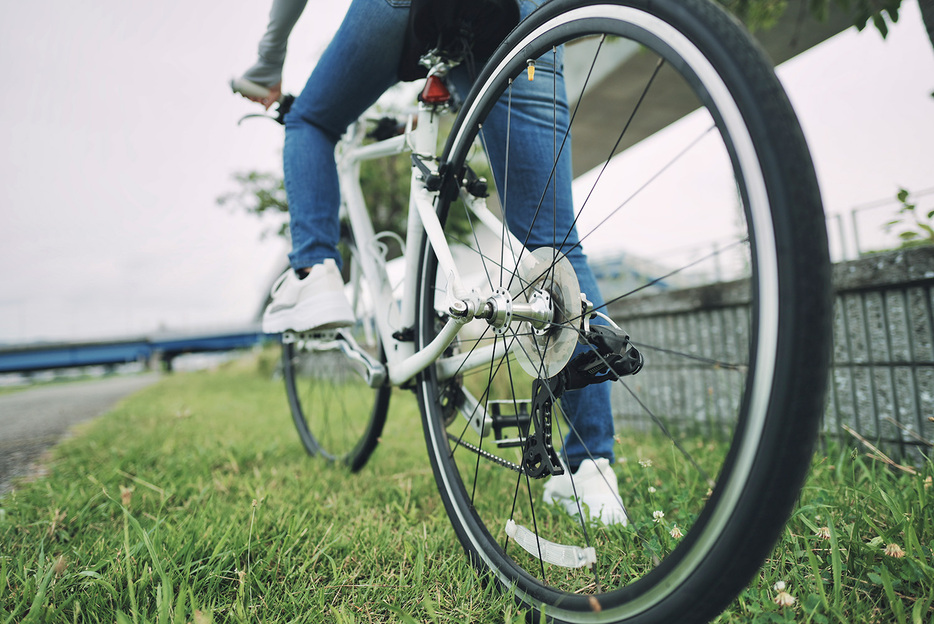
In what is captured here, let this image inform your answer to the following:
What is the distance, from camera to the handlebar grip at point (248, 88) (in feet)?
4.98

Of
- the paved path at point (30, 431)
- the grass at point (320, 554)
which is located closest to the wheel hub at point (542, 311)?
the grass at point (320, 554)

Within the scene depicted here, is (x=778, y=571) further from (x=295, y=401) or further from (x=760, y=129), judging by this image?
(x=295, y=401)

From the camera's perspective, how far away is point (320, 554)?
0.99 meters

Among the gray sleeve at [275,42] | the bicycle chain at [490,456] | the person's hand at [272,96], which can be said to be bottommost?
the bicycle chain at [490,456]

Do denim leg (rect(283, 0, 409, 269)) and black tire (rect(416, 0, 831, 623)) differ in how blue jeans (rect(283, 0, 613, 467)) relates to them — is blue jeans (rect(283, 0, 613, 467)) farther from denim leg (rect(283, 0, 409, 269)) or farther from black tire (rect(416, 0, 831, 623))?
black tire (rect(416, 0, 831, 623))

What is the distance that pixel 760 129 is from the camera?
512 millimetres

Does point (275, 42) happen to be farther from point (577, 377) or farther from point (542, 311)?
point (577, 377)

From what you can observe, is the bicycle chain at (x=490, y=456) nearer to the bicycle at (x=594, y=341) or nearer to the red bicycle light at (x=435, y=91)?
the bicycle at (x=594, y=341)

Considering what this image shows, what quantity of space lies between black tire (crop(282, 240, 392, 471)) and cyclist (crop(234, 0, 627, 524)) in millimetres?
204

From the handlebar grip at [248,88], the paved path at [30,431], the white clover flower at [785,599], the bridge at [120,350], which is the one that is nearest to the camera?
the white clover flower at [785,599]

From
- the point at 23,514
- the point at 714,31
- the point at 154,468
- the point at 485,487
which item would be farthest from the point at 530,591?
the point at 154,468

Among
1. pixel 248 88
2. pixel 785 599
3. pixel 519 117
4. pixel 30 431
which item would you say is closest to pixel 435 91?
pixel 519 117

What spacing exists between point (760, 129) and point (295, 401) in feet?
6.24

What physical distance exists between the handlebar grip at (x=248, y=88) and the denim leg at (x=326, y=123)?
204mm
